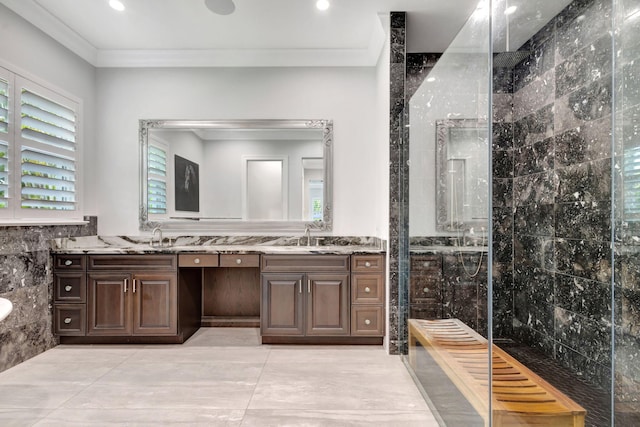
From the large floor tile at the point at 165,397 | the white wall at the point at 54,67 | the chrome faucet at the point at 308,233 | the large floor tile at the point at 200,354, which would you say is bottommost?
the large floor tile at the point at 200,354

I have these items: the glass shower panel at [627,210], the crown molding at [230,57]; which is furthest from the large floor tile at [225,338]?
the crown molding at [230,57]

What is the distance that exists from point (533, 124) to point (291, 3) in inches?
81.4

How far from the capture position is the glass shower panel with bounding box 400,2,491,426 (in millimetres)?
1369

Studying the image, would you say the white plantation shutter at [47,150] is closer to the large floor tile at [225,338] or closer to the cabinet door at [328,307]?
the large floor tile at [225,338]

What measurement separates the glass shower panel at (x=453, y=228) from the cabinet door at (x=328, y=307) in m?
0.82

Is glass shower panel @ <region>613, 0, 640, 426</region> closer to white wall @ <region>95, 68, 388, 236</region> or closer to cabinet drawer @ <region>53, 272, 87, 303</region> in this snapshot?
white wall @ <region>95, 68, 388, 236</region>

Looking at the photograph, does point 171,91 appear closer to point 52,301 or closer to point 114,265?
point 114,265

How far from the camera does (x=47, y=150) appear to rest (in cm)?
296

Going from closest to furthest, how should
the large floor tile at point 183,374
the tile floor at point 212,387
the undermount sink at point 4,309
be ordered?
the undermount sink at point 4,309, the tile floor at point 212,387, the large floor tile at point 183,374

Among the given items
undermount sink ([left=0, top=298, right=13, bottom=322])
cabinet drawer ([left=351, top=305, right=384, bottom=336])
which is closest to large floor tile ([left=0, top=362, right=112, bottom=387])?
undermount sink ([left=0, top=298, right=13, bottom=322])

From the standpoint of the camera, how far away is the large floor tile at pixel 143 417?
1937 mm

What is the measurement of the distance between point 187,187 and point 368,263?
2.01 metres

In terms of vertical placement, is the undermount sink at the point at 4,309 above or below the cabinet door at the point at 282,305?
above

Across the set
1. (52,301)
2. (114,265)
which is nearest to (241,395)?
(114,265)
